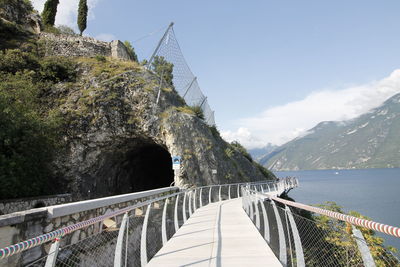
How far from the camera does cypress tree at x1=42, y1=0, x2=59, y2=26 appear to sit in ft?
90.7

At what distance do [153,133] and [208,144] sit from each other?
14.1 ft

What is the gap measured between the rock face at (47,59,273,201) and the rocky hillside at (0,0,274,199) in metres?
0.06

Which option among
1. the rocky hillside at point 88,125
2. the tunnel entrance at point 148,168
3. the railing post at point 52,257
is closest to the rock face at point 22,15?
the rocky hillside at point 88,125

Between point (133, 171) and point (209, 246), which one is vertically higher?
point (133, 171)

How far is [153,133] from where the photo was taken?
17.0 metres

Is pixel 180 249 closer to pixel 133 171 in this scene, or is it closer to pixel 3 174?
pixel 3 174

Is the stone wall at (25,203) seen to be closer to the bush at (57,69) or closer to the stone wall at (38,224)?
the stone wall at (38,224)

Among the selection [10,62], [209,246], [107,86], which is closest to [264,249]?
[209,246]

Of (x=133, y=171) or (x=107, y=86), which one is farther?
(x=133, y=171)

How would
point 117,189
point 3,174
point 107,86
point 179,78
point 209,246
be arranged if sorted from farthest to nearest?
point 179,78 → point 117,189 → point 107,86 → point 3,174 → point 209,246

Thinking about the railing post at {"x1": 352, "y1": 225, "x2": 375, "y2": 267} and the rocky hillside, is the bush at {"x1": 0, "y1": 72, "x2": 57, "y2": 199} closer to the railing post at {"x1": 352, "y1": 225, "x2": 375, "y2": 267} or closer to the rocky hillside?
the rocky hillside

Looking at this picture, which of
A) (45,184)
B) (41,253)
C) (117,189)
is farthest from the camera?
(117,189)

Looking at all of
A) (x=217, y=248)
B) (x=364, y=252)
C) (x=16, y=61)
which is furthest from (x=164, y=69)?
(x=364, y=252)

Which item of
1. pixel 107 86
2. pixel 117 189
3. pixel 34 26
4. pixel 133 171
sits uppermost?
pixel 34 26
